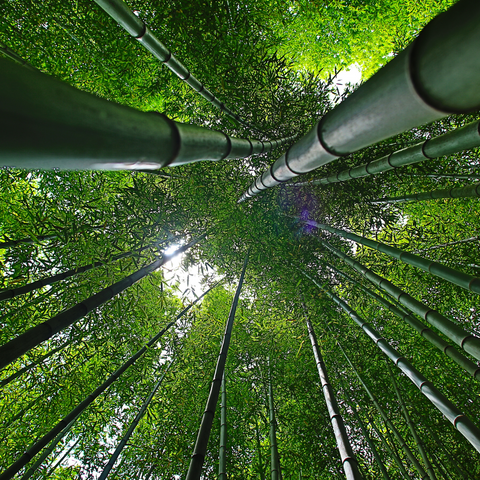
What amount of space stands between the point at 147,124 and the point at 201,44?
9.42 ft

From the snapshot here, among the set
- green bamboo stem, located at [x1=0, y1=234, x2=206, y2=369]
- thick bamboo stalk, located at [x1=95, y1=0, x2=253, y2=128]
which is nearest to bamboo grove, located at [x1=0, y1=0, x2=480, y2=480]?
thick bamboo stalk, located at [x1=95, y1=0, x2=253, y2=128]

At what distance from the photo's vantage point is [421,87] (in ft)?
1.75

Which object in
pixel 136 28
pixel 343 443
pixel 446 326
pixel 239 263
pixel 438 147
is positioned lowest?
pixel 343 443

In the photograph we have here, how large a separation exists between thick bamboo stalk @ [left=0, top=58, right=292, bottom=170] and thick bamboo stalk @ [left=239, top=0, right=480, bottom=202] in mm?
499

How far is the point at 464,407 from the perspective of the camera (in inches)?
140

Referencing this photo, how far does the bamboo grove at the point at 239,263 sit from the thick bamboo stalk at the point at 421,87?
123 centimetres

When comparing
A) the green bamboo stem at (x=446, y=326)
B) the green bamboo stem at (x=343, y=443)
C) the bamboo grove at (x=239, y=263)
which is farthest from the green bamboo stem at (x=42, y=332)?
the green bamboo stem at (x=446, y=326)

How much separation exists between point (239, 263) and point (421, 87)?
4092 millimetres

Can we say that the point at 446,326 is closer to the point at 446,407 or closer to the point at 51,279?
the point at 446,407

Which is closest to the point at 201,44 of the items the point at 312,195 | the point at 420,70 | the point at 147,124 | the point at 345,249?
the point at 312,195

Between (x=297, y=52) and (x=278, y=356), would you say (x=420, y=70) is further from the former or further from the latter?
(x=297, y=52)

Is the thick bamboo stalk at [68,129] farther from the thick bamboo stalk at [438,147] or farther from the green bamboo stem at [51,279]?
the green bamboo stem at [51,279]

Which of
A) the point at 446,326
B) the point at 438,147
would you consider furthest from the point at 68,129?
the point at 446,326

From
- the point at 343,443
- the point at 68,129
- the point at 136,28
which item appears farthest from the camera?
the point at 136,28
